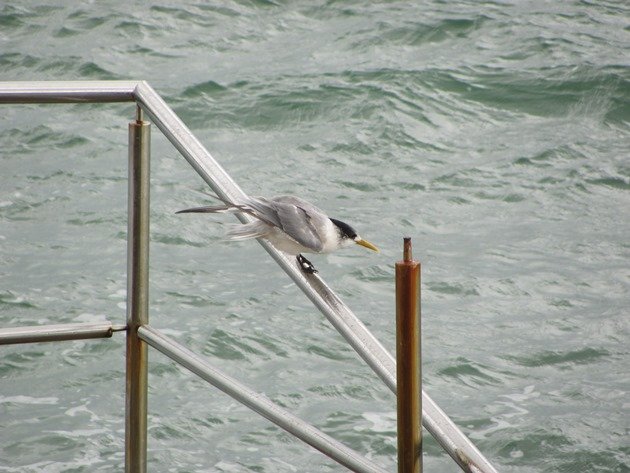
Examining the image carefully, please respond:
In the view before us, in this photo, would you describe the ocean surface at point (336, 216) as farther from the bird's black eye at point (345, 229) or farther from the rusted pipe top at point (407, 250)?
the rusted pipe top at point (407, 250)

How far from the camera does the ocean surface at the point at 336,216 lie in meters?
5.84

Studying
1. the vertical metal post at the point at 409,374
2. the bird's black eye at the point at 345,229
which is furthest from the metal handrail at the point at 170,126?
the bird's black eye at the point at 345,229

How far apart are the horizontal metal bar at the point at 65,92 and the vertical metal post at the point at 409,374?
808 millimetres

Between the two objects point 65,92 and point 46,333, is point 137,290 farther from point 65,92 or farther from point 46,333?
point 65,92

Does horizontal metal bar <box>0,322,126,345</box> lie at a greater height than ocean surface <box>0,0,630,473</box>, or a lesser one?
greater

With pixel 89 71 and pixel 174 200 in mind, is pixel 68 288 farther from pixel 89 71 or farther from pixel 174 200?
pixel 89 71

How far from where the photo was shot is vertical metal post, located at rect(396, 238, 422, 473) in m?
1.69

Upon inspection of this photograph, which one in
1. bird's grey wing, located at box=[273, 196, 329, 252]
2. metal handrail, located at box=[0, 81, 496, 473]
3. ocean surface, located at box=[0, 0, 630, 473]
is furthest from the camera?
ocean surface, located at box=[0, 0, 630, 473]

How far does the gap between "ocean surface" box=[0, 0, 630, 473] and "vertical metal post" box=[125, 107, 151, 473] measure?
9.87 feet

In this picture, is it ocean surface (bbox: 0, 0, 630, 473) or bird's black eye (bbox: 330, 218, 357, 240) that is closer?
bird's black eye (bbox: 330, 218, 357, 240)

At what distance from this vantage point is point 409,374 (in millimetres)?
1717

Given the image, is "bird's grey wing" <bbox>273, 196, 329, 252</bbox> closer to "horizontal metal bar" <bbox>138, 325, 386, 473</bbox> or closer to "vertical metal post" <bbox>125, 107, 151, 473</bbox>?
"vertical metal post" <bbox>125, 107, 151, 473</bbox>

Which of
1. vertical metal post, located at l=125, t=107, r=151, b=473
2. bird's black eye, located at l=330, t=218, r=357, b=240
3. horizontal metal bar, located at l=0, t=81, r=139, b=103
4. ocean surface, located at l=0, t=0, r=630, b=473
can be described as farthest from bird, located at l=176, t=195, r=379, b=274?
ocean surface, located at l=0, t=0, r=630, b=473

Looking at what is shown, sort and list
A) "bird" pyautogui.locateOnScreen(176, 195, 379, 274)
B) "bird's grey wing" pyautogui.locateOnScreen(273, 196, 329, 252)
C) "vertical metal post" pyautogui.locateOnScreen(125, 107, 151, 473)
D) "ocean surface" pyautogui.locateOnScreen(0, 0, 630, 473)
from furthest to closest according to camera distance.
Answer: "ocean surface" pyautogui.locateOnScreen(0, 0, 630, 473)
"bird's grey wing" pyautogui.locateOnScreen(273, 196, 329, 252)
"bird" pyautogui.locateOnScreen(176, 195, 379, 274)
"vertical metal post" pyautogui.locateOnScreen(125, 107, 151, 473)
